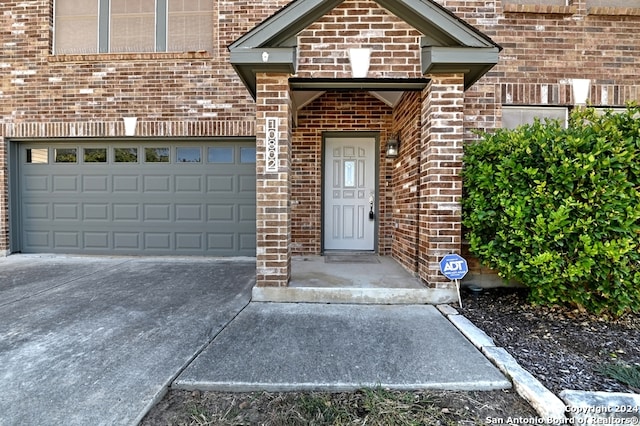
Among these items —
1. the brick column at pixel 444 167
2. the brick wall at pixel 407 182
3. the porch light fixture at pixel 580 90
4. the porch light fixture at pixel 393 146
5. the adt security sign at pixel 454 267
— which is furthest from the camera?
the porch light fixture at pixel 393 146

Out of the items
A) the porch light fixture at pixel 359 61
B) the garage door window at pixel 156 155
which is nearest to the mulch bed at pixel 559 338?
the porch light fixture at pixel 359 61

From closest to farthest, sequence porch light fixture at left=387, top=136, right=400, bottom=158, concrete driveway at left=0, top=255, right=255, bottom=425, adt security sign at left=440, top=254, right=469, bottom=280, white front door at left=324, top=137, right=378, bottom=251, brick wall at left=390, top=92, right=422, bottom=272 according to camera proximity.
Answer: concrete driveway at left=0, top=255, right=255, bottom=425, adt security sign at left=440, top=254, right=469, bottom=280, brick wall at left=390, top=92, right=422, bottom=272, porch light fixture at left=387, top=136, right=400, bottom=158, white front door at left=324, top=137, right=378, bottom=251

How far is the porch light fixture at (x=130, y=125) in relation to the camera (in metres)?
5.59

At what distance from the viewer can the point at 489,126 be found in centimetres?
436

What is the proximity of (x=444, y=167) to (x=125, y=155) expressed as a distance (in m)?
5.80

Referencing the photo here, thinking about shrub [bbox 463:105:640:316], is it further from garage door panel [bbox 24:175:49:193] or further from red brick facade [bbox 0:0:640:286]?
garage door panel [bbox 24:175:49:193]

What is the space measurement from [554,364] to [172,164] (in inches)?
244

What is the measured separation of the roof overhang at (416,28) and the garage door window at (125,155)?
370cm

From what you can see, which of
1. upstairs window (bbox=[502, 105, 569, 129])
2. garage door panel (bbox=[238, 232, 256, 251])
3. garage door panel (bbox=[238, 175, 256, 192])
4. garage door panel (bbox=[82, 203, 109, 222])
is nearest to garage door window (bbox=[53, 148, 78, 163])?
garage door panel (bbox=[82, 203, 109, 222])

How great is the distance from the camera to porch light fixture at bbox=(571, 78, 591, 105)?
176 inches

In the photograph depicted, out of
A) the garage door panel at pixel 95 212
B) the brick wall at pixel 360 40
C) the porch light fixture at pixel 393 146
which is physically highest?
the brick wall at pixel 360 40

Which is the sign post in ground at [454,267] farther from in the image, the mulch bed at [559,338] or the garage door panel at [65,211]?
the garage door panel at [65,211]

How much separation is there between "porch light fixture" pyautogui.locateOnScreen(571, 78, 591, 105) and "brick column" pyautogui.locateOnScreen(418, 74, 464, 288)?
2.35m

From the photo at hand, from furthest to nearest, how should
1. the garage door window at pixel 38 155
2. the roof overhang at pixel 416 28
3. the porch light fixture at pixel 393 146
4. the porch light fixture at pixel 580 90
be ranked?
the garage door window at pixel 38 155 < the porch light fixture at pixel 393 146 < the porch light fixture at pixel 580 90 < the roof overhang at pixel 416 28
